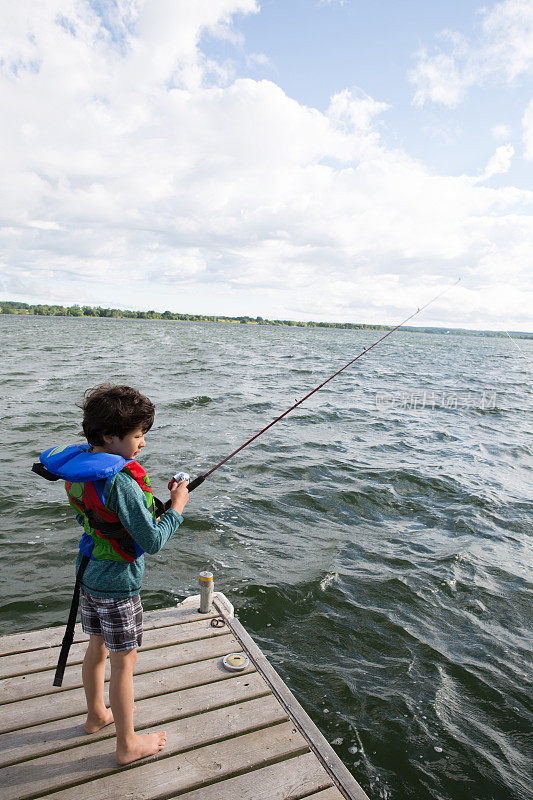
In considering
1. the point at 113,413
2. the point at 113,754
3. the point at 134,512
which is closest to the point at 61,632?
the point at 113,754

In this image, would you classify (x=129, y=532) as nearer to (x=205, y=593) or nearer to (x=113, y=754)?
(x=113, y=754)

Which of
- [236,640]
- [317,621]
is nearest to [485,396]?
[317,621]

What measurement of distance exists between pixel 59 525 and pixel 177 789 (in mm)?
5876

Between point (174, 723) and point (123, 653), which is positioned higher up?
point (123, 653)

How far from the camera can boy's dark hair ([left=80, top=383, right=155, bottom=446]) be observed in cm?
273

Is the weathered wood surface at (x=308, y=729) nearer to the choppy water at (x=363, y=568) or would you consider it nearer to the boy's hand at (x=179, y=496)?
the choppy water at (x=363, y=568)

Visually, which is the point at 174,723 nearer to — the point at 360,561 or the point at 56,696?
the point at 56,696

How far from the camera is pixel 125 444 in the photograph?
284 centimetres

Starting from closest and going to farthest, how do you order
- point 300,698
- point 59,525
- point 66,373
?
point 300,698, point 59,525, point 66,373

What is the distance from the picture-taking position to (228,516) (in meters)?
8.60

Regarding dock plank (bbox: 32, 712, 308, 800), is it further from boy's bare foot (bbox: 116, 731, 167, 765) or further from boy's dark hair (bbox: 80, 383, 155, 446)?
boy's dark hair (bbox: 80, 383, 155, 446)

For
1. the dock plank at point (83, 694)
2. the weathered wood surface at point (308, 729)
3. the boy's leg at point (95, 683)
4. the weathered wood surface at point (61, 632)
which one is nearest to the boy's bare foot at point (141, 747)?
the boy's leg at point (95, 683)

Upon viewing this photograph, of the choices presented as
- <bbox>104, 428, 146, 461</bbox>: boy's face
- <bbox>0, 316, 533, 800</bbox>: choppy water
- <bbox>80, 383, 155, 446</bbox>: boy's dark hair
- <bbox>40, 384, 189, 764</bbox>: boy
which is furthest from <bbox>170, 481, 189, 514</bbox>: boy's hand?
<bbox>0, 316, 533, 800</bbox>: choppy water

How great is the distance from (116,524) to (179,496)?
454mm
